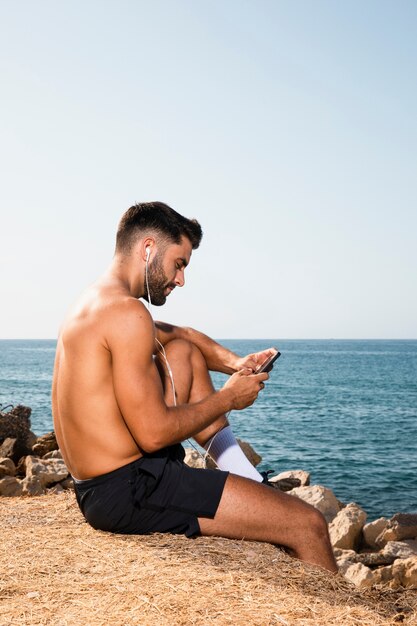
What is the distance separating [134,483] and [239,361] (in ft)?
5.01

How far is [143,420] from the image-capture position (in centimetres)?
398

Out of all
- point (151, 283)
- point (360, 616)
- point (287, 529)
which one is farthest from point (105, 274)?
point (360, 616)

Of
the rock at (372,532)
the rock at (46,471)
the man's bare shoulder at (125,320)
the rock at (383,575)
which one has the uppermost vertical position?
the man's bare shoulder at (125,320)

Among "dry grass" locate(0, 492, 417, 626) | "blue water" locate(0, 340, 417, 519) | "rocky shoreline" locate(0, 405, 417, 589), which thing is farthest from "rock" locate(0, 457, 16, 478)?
"blue water" locate(0, 340, 417, 519)

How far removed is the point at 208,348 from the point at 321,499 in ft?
25.3

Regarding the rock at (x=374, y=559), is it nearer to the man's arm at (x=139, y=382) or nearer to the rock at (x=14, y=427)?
the rock at (x=14, y=427)

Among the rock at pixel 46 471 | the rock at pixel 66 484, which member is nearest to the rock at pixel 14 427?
the rock at pixel 46 471

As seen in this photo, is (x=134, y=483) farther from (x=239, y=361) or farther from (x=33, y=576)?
(x=239, y=361)

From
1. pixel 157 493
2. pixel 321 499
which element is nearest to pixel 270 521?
pixel 157 493

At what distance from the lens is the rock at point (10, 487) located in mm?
7929

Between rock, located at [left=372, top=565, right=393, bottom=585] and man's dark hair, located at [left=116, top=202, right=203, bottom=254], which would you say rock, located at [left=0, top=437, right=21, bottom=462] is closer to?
rock, located at [left=372, top=565, right=393, bottom=585]

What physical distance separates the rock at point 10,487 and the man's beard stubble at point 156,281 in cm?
442

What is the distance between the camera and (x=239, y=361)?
541cm

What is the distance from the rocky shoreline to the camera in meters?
8.66
